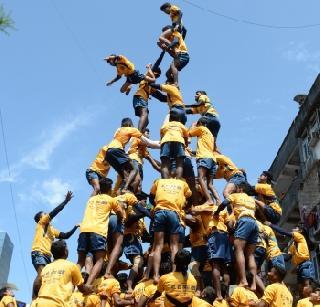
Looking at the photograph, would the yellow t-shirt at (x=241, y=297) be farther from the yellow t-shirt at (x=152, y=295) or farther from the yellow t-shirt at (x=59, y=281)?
the yellow t-shirt at (x=59, y=281)

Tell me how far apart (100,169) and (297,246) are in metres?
5.28

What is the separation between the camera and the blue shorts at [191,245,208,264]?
12334 millimetres

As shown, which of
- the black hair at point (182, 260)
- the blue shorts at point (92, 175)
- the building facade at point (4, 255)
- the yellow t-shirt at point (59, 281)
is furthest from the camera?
the building facade at point (4, 255)

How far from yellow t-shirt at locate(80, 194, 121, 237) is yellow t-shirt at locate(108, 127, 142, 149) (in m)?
2.79

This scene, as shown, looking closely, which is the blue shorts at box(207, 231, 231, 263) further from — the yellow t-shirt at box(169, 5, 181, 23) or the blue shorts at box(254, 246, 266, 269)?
the yellow t-shirt at box(169, 5, 181, 23)

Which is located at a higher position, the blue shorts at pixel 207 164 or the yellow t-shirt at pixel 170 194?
the blue shorts at pixel 207 164

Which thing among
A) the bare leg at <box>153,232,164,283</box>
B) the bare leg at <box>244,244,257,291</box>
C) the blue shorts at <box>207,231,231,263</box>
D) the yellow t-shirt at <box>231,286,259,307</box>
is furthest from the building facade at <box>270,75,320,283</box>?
the yellow t-shirt at <box>231,286,259,307</box>

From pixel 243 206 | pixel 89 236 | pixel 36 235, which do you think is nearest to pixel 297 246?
pixel 243 206

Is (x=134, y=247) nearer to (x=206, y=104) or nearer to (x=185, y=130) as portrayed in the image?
(x=185, y=130)

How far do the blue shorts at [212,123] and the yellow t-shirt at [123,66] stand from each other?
2912mm

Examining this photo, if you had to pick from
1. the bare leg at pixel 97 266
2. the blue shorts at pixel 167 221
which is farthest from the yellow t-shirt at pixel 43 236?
the blue shorts at pixel 167 221

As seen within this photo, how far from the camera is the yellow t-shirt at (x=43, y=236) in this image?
524 inches

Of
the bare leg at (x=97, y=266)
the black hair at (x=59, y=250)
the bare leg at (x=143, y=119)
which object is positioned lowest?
the black hair at (x=59, y=250)

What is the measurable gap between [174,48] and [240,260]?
875 cm
